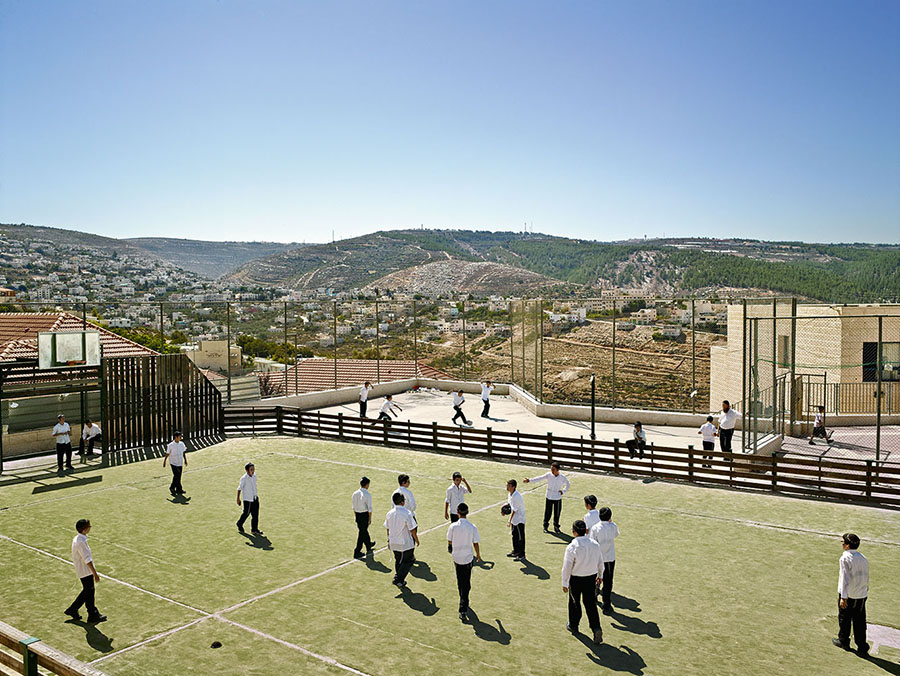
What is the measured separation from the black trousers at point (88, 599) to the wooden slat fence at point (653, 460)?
1209cm

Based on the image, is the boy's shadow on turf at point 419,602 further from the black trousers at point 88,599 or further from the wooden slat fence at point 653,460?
the wooden slat fence at point 653,460

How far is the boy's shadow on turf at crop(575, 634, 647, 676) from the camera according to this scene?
8.84 m

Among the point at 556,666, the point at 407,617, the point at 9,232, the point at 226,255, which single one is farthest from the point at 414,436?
the point at 226,255

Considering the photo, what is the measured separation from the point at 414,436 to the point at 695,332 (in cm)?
1054

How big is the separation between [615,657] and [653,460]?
36.1 feet

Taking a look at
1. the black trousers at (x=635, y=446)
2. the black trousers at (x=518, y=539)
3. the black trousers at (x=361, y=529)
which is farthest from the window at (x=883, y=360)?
the black trousers at (x=361, y=529)

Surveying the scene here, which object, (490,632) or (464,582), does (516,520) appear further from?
(490,632)

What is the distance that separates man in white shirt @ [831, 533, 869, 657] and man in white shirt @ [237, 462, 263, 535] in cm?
995

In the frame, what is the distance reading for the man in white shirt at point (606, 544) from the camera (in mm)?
10485

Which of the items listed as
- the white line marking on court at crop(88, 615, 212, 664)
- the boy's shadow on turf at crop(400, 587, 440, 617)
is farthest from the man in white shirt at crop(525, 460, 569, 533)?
the white line marking on court at crop(88, 615, 212, 664)

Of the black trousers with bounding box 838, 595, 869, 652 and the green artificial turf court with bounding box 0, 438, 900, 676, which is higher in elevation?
the black trousers with bounding box 838, 595, 869, 652

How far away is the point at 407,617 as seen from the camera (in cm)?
1048

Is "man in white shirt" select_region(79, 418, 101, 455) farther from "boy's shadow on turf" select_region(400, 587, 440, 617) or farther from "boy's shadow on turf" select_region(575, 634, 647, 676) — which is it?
"boy's shadow on turf" select_region(575, 634, 647, 676)

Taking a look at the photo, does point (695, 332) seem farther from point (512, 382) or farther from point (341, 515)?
point (341, 515)
